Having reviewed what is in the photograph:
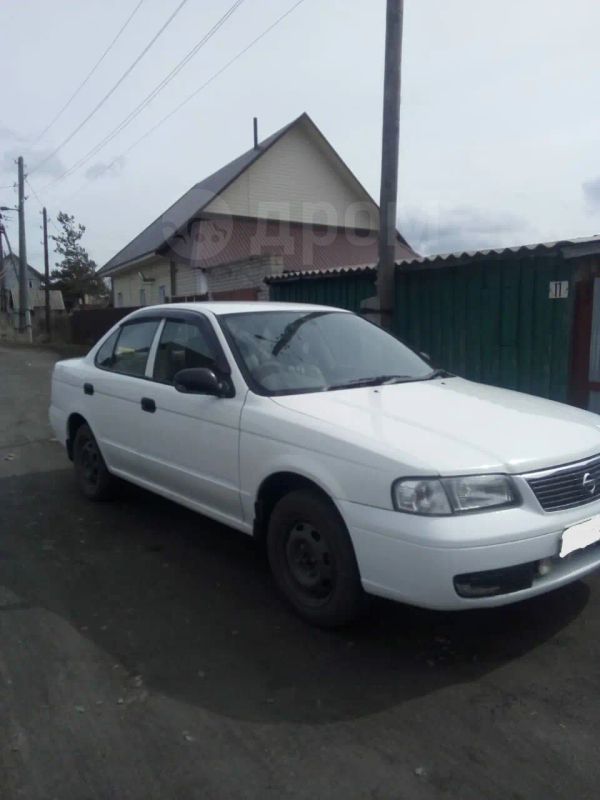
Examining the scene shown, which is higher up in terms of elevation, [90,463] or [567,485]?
[567,485]

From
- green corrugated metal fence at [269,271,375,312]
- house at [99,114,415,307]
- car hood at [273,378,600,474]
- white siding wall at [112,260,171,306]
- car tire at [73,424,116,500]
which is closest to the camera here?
car hood at [273,378,600,474]

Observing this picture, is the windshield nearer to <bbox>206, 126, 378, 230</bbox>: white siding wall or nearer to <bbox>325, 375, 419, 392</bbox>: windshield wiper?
<bbox>325, 375, 419, 392</bbox>: windshield wiper

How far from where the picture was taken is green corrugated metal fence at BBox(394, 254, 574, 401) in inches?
293

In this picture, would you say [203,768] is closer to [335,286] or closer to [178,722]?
[178,722]

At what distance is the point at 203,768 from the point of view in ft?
8.70

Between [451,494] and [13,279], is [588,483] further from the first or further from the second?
[13,279]

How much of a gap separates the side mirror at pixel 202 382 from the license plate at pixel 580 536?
1.98 metres

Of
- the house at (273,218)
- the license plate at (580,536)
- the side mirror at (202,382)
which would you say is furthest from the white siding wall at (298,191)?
the license plate at (580,536)

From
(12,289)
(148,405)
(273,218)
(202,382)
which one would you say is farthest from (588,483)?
(12,289)

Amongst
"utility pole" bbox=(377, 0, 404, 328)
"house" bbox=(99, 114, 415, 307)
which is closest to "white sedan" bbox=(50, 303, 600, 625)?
"utility pole" bbox=(377, 0, 404, 328)

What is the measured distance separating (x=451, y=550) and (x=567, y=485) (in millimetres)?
724

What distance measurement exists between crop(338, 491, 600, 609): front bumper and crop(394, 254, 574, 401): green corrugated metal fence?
3852mm

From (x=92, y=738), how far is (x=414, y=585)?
1434 mm

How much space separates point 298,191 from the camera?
2473 centimetres
